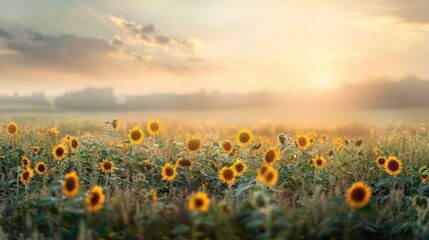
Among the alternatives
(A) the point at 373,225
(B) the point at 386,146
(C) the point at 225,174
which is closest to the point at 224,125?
(B) the point at 386,146

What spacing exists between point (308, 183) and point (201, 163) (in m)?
1.45

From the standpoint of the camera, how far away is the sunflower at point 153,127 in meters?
7.45

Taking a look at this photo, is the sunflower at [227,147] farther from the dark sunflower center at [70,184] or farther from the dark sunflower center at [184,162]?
the dark sunflower center at [70,184]

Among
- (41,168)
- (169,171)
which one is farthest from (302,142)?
(41,168)

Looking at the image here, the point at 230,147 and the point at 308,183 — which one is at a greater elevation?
the point at 230,147

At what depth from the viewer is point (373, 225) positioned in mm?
4453

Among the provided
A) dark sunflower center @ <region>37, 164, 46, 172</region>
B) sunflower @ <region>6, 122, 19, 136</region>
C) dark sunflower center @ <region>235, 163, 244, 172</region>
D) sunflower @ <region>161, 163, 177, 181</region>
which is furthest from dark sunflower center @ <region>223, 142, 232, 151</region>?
sunflower @ <region>6, 122, 19, 136</region>

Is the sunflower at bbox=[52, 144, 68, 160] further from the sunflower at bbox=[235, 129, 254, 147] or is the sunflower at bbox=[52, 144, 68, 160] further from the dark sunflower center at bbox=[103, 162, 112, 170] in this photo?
the sunflower at bbox=[235, 129, 254, 147]

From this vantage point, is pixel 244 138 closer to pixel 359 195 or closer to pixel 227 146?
pixel 227 146

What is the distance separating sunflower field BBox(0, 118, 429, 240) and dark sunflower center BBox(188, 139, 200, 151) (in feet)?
0.04

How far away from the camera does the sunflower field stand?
158 inches

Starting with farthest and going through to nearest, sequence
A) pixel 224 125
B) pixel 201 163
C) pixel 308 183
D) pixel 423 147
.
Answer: pixel 224 125, pixel 423 147, pixel 201 163, pixel 308 183

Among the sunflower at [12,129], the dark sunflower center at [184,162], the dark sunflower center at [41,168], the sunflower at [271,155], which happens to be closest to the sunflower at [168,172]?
the dark sunflower center at [184,162]

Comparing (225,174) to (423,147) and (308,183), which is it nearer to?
(308,183)
